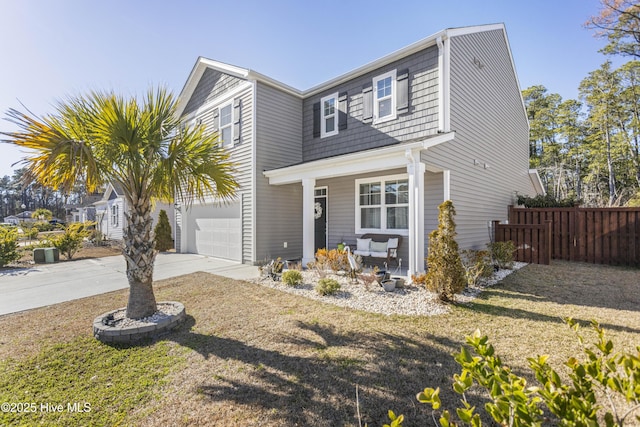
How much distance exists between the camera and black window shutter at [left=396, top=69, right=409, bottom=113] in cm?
824

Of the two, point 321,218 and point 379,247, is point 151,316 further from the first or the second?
point 321,218

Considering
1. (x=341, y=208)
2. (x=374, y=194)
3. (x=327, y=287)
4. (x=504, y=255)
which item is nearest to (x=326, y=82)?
(x=374, y=194)

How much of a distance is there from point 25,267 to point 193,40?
9.68 metres

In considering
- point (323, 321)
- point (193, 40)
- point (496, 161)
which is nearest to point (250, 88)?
point (193, 40)

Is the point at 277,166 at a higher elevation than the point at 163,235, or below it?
higher

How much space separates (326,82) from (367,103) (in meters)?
1.82

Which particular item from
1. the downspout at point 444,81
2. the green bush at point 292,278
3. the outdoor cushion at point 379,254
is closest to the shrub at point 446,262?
the outdoor cushion at point 379,254

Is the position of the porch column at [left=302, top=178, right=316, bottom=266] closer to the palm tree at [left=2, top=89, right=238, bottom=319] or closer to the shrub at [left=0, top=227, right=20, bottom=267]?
the palm tree at [left=2, top=89, right=238, bottom=319]

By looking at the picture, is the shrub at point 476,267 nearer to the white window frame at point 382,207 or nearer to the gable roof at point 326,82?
the white window frame at point 382,207

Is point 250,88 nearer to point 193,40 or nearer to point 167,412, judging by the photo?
point 193,40

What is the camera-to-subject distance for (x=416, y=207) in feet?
21.9

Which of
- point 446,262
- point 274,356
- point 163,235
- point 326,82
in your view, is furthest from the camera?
point 163,235

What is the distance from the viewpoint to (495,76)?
10.5 m

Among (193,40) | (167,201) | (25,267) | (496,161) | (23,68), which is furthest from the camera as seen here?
(496,161)
